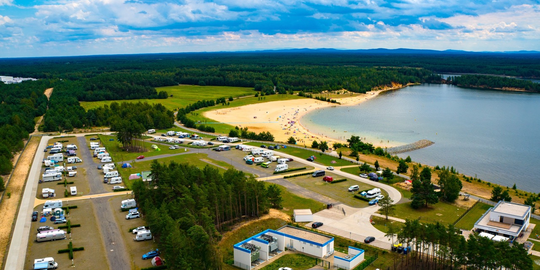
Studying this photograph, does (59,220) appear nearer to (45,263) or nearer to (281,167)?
(45,263)

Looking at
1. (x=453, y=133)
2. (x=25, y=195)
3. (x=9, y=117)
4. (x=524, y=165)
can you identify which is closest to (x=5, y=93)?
(x=9, y=117)

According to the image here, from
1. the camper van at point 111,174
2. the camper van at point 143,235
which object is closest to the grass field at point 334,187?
the camper van at point 143,235

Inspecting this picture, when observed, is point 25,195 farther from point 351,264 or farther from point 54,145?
point 351,264

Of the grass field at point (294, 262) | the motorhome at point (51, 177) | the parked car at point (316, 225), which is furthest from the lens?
the motorhome at point (51, 177)

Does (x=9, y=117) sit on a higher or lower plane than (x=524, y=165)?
higher

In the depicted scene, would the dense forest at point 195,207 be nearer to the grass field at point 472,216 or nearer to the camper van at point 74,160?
the grass field at point 472,216

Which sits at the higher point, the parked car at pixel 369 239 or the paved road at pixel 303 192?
the parked car at pixel 369 239

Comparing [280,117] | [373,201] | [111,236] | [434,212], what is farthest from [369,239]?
[280,117]
